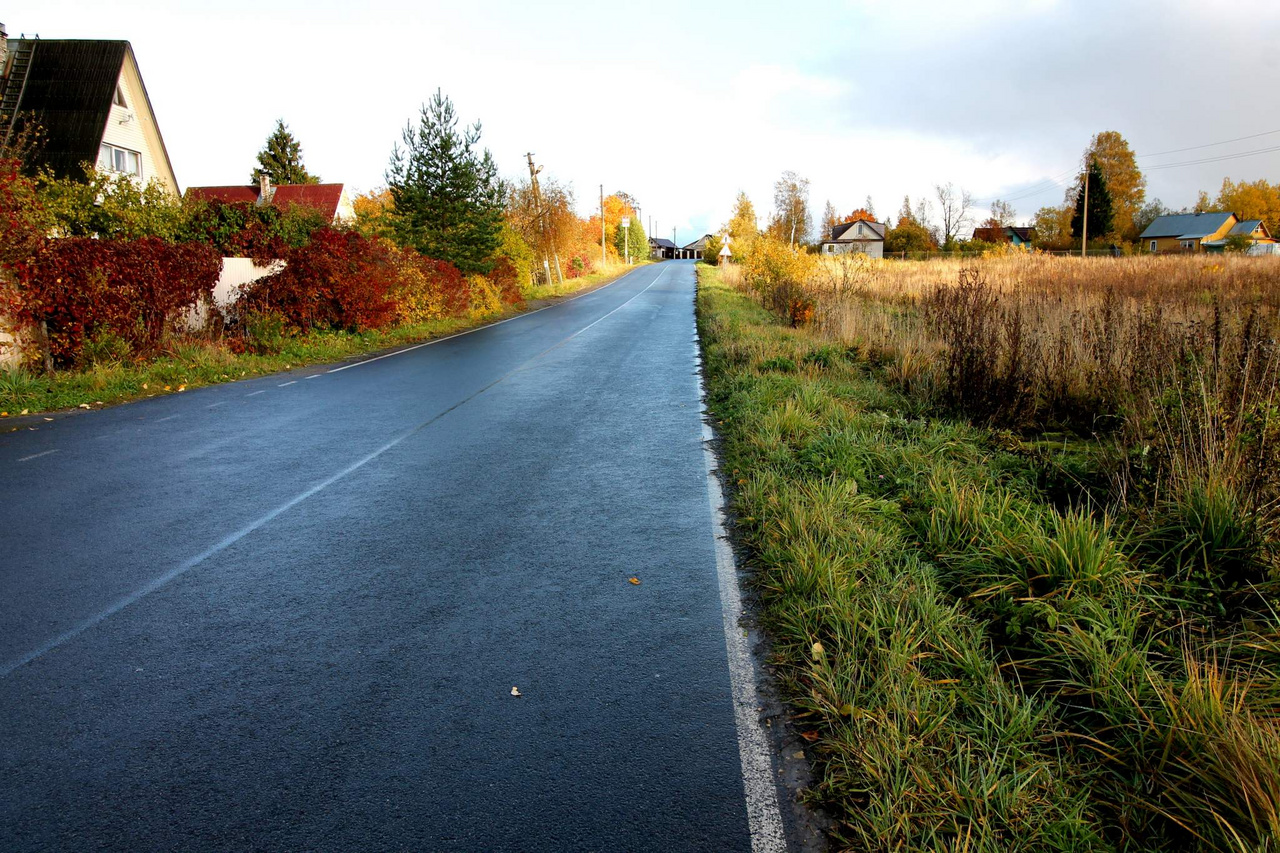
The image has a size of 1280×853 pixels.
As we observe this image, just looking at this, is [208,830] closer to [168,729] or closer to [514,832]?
[168,729]

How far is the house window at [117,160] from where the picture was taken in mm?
31031

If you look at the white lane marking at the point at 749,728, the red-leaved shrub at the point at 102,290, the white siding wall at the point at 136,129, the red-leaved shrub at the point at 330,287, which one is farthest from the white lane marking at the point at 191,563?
the white siding wall at the point at 136,129

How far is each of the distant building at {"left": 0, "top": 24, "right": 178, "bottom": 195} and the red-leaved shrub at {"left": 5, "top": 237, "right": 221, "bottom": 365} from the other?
19.8 m

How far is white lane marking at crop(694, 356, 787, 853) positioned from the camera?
8.76ft

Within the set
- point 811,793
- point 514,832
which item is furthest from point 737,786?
point 514,832

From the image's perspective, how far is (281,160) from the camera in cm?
6188

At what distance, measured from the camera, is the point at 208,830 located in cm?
265

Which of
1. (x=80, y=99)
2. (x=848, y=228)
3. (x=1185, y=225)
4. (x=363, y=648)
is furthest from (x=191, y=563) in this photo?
(x=848, y=228)

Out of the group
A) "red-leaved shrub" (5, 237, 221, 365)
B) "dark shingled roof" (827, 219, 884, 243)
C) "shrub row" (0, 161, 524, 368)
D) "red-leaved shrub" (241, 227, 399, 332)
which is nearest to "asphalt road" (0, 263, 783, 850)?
"red-leaved shrub" (5, 237, 221, 365)

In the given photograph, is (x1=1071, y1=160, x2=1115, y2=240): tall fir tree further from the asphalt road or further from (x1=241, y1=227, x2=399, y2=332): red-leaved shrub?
the asphalt road

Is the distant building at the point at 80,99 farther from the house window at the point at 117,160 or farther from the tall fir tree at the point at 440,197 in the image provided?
the tall fir tree at the point at 440,197

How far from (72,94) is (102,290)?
1032 inches

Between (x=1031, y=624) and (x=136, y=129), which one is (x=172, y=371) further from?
(x=136, y=129)

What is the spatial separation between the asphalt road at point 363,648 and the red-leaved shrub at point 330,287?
10005mm
